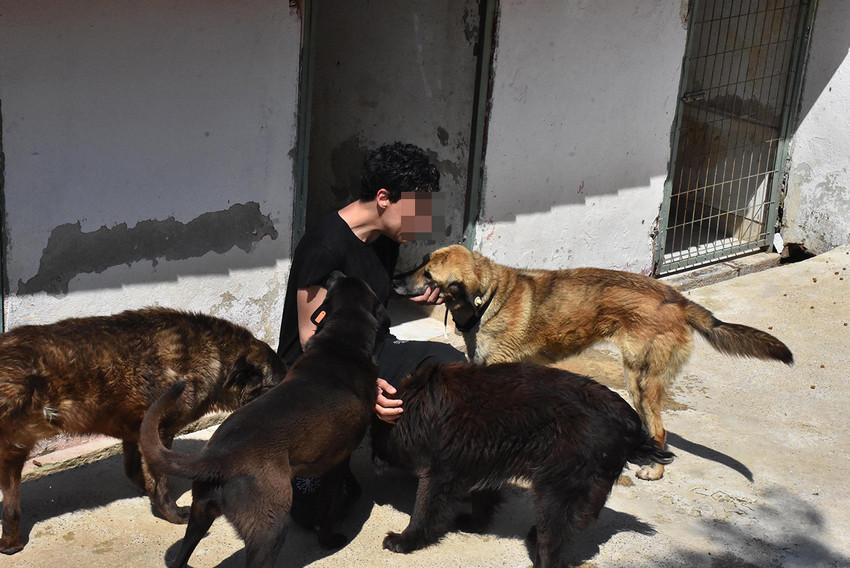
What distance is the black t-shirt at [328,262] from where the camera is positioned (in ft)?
16.3

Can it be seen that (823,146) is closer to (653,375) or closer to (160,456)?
(653,375)

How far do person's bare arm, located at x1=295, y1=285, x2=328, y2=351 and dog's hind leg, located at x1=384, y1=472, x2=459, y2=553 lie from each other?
3.13 feet

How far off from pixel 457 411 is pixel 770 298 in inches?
196

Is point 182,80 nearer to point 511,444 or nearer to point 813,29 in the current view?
point 511,444

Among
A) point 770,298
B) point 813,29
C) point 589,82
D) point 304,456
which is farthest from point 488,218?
point 813,29

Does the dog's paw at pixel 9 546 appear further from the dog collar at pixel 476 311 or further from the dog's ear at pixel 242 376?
the dog collar at pixel 476 311

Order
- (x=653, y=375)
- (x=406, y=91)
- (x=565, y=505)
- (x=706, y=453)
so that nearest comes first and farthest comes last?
(x=565, y=505) < (x=653, y=375) < (x=706, y=453) < (x=406, y=91)

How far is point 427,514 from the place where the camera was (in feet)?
15.8

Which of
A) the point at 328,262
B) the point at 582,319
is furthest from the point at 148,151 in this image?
the point at 582,319

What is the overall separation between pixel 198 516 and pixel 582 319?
2683 millimetres

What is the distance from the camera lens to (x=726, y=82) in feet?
32.8

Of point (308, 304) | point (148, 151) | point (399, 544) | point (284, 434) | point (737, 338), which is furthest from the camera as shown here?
point (148, 151)

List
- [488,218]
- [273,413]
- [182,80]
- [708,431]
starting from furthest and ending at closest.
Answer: [488,218], [708,431], [182,80], [273,413]

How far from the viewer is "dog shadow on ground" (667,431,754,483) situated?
5953mm
